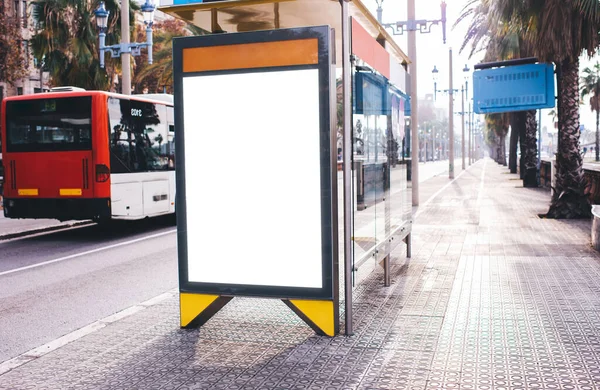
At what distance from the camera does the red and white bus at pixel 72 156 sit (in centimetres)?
1354

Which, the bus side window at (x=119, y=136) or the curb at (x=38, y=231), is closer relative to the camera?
the bus side window at (x=119, y=136)

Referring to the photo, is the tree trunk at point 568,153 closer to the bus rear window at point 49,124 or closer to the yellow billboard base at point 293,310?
the bus rear window at point 49,124

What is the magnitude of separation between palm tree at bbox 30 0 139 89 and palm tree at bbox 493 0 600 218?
17153 mm

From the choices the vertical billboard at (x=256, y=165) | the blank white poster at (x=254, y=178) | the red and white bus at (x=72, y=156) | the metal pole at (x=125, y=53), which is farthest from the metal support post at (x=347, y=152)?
the metal pole at (x=125, y=53)

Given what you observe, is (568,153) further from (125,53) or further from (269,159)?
(125,53)

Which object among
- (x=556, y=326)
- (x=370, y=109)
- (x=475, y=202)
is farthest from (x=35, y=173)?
(x=475, y=202)

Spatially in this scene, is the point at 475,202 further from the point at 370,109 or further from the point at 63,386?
the point at 63,386

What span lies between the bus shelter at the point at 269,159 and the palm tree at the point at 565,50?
1003 centimetres

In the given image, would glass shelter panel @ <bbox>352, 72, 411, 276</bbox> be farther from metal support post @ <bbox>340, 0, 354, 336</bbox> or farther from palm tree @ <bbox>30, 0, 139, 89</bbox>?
palm tree @ <bbox>30, 0, 139, 89</bbox>

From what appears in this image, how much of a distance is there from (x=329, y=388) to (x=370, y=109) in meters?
2.99

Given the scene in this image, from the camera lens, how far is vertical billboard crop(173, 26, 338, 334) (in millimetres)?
5629

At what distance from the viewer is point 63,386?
471cm

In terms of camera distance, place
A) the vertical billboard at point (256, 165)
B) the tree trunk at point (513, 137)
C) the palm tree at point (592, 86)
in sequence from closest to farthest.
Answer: the vertical billboard at point (256, 165), the tree trunk at point (513, 137), the palm tree at point (592, 86)

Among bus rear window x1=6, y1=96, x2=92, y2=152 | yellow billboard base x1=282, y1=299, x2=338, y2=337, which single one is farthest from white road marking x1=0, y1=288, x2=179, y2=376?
bus rear window x1=6, y1=96, x2=92, y2=152
